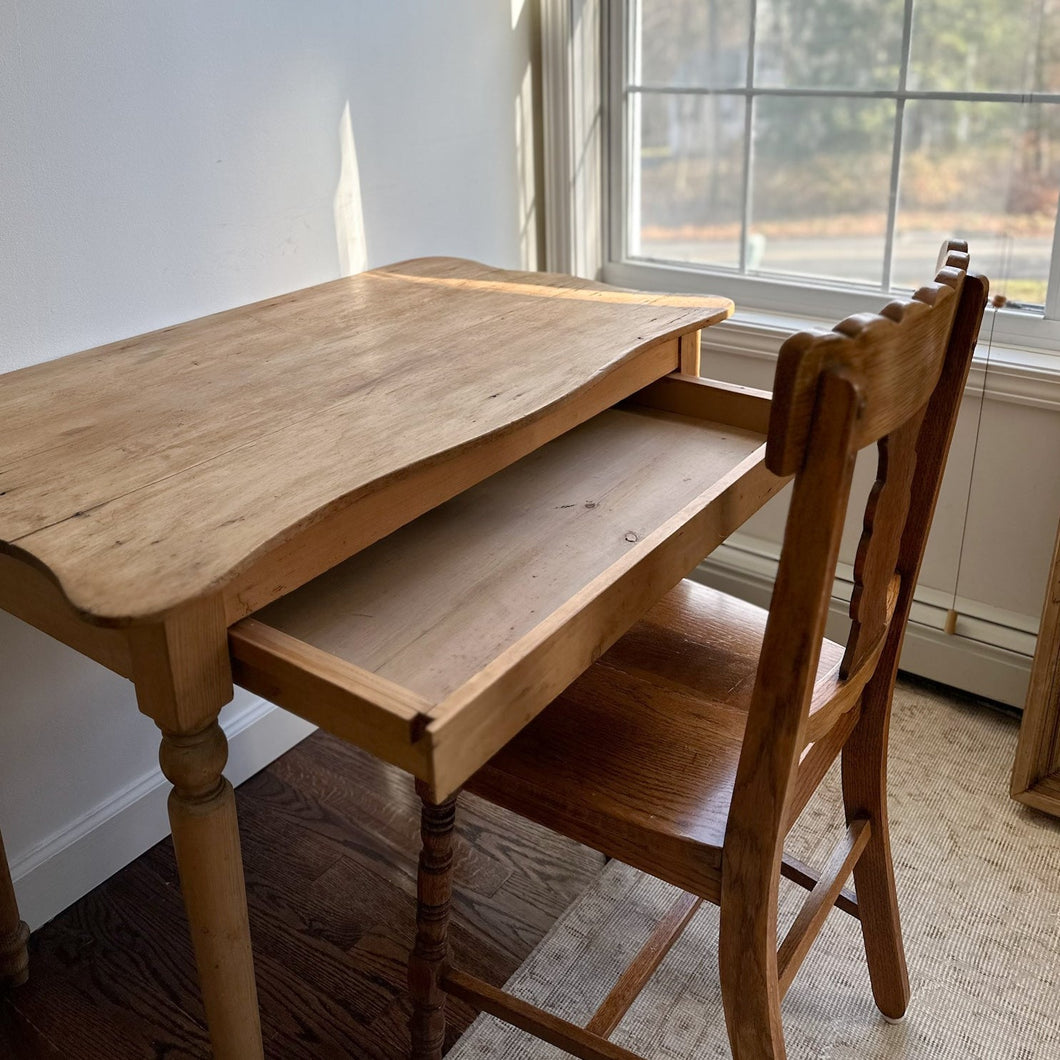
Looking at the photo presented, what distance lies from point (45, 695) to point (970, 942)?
125 cm

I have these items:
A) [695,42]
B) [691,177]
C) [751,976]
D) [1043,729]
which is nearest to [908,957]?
[1043,729]

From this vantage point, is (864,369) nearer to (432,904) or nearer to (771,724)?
(771,724)

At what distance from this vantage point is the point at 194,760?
86 cm

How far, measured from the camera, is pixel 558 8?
1.88 metres

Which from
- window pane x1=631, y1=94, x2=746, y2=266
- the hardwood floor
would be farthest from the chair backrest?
window pane x1=631, y1=94, x2=746, y2=266

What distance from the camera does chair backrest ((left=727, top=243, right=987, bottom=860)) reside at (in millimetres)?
662

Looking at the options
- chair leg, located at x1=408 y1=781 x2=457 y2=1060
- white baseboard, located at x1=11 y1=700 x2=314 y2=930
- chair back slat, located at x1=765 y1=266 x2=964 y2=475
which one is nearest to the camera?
→ chair back slat, located at x1=765 y1=266 x2=964 y2=475

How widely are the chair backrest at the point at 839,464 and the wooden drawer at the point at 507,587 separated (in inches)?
6.4

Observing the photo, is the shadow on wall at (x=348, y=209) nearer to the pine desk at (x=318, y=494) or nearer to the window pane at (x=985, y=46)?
the pine desk at (x=318, y=494)

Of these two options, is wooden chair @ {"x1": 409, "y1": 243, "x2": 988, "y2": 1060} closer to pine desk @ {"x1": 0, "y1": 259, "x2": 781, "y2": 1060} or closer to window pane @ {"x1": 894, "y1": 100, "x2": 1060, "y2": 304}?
pine desk @ {"x1": 0, "y1": 259, "x2": 781, "y2": 1060}

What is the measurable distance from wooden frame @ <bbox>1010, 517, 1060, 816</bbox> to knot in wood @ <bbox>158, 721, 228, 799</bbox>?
122cm

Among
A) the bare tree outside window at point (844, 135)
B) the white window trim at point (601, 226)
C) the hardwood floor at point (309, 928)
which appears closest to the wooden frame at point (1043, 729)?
the white window trim at point (601, 226)

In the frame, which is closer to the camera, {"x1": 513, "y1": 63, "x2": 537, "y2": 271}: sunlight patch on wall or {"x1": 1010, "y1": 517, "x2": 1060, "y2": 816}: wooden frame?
{"x1": 1010, "y1": 517, "x2": 1060, "y2": 816}: wooden frame

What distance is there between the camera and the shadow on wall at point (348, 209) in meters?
1.61
